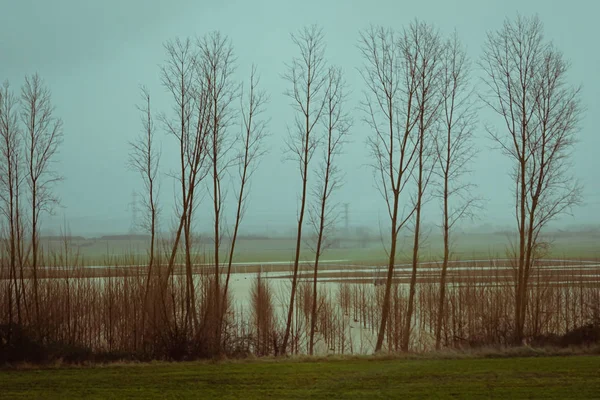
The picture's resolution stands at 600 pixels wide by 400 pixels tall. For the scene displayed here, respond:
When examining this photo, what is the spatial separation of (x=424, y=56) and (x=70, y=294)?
1113cm

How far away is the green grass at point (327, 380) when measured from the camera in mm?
8258

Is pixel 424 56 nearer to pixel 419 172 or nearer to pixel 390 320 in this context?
pixel 419 172

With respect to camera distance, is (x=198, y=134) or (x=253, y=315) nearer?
(x=198, y=134)

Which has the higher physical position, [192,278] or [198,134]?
[198,134]

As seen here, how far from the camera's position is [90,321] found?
15.3 meters

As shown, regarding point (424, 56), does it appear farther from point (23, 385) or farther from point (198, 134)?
point (23, 385)

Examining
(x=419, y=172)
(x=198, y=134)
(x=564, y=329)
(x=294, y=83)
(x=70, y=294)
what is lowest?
(x=564, y=329)

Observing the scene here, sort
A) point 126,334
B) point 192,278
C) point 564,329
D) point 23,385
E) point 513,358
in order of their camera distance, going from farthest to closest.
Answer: point 564,329 < point 126,334 < point 192,278 < point 513,358 < point 23,385

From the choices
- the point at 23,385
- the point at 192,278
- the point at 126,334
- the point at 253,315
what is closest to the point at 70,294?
the point at 126,334

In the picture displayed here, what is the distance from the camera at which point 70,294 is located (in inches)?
608

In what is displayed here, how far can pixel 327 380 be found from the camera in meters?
9.12

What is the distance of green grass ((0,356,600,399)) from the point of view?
826 centimetres

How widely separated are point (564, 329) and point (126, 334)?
11838 millimetres

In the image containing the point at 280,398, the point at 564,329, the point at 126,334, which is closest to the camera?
the point at 280,398
